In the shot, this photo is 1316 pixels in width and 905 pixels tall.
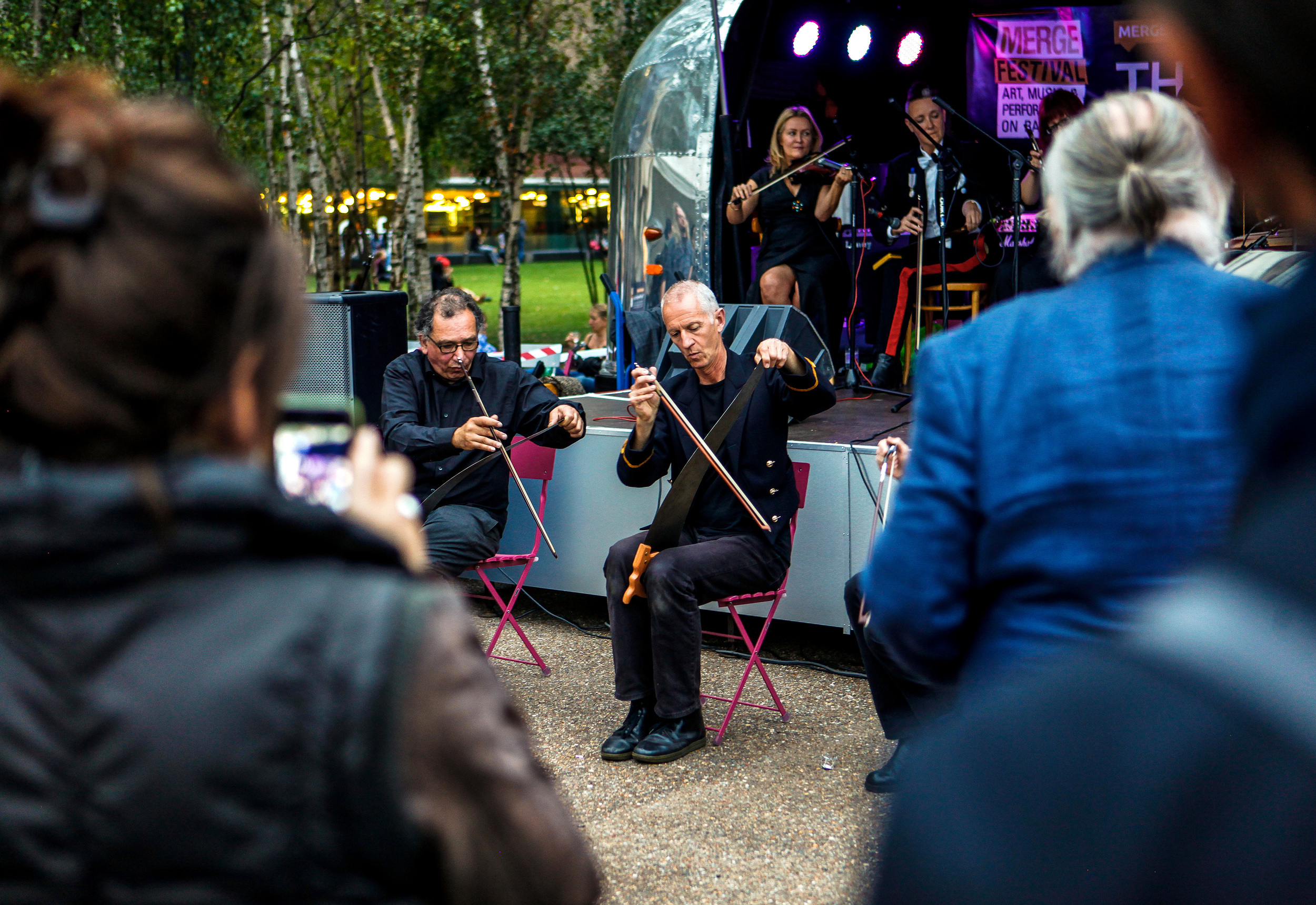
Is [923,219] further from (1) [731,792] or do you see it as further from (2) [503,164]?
(2) [503,164]

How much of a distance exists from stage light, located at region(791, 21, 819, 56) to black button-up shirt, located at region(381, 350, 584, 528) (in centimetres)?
439

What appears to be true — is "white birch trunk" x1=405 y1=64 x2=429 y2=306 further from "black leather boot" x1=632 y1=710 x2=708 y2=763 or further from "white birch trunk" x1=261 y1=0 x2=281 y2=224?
"black leather boot" x1=632 y1=710 x2=708 y2=763

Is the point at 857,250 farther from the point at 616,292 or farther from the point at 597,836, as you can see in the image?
the point at 597,836

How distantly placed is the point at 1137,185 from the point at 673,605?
2.64m

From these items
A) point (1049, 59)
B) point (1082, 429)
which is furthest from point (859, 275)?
point (1082, 429)

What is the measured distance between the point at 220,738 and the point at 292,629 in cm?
10

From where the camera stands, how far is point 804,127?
24.0 ft

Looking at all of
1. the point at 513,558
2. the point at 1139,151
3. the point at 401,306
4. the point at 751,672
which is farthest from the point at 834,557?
the point at 1139,151

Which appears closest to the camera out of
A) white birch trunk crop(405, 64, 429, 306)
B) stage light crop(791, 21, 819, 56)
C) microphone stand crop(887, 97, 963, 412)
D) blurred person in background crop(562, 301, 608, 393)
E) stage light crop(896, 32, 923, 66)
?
microphone stand crop(887, 97, 963, 412)

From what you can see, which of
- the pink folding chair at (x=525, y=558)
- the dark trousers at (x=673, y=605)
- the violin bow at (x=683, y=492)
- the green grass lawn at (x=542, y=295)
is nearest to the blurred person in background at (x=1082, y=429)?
the dark trousers at (x=673, y=605)

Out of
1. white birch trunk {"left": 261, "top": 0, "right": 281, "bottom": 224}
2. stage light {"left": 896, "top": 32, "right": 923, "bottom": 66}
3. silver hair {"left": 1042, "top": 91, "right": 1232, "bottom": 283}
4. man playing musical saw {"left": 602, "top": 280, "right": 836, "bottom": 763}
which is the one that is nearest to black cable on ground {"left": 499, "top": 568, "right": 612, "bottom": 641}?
man playing musical saw {"left": 602, "top": 280, "right": 836, "bottom": 763}

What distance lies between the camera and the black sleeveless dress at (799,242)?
7602 millimetres

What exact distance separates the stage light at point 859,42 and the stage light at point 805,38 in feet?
1.10

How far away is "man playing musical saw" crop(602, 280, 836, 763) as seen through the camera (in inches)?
160
